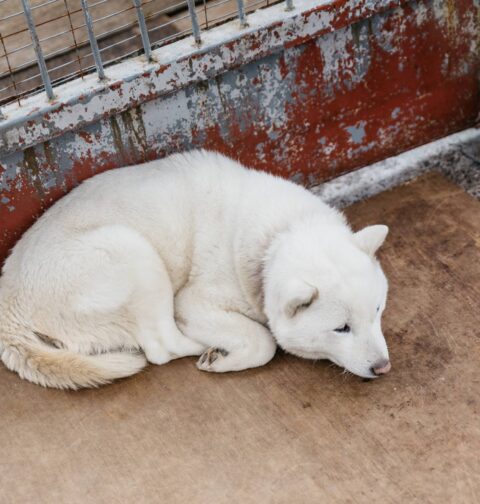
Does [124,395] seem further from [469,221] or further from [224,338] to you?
[469,221]

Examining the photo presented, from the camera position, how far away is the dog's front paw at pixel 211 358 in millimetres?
3443

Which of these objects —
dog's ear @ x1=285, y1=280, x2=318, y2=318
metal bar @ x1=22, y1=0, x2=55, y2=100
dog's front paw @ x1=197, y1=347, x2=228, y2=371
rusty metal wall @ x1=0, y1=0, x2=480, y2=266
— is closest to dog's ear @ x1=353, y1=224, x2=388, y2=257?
dog's ear @ x1=285, y1=280, x2=318, y2=318

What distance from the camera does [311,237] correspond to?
10.8ft

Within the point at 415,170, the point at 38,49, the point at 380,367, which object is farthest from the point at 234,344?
the point at 415,170

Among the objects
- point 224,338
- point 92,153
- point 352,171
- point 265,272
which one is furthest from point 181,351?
point 352,171

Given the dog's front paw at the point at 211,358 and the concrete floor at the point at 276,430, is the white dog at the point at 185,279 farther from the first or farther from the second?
the concrete floor at the point at 276,430

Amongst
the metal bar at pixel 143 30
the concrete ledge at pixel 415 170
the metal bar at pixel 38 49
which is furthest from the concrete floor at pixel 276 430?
the metal bar at pixel 143 30

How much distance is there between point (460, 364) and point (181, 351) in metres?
1.26

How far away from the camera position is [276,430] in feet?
10.4

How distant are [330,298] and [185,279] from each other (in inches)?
32.5

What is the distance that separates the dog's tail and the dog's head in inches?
29.4

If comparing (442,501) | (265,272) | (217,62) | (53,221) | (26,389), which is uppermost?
(217,62)

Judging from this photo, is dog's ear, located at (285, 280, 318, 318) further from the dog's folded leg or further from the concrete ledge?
the concrete ledge

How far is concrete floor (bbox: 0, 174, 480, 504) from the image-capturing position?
295 cm
